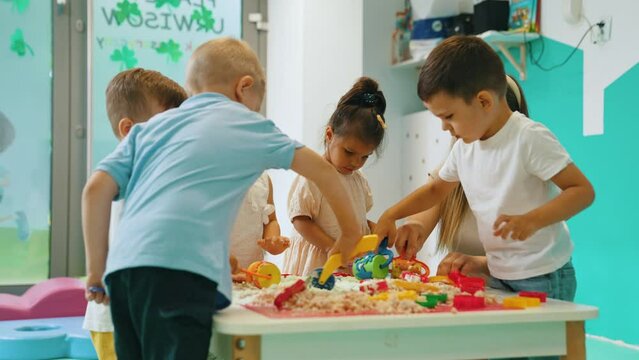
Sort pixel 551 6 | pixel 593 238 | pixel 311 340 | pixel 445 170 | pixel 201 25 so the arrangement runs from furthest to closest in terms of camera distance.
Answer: pixel 201 25, pixel 551 6, pixel 593 238, pixel 445 170, pixel 311 340

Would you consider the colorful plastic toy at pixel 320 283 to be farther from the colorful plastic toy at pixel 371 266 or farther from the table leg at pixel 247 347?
the table leg at pixel 247 347

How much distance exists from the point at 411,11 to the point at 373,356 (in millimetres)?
3463

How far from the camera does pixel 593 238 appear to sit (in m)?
3.35

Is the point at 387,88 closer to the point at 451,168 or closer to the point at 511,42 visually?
the point at 511,42

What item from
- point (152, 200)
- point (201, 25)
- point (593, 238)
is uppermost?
point (201, 25)

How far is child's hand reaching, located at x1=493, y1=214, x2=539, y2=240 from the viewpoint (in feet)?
4.99

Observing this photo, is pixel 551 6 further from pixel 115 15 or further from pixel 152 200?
pixel 152 200

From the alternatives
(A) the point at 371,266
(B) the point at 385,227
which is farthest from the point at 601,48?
(A) the point at 371,266

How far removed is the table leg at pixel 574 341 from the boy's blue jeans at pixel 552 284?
290 mm

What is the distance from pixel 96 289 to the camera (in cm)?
141

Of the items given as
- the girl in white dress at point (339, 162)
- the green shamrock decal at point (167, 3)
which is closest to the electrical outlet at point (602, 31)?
the girl in white dress at point (339, 162)

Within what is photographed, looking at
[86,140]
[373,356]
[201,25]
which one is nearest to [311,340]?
[373,356]

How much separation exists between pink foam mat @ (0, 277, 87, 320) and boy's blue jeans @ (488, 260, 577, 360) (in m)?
Result: 2.43

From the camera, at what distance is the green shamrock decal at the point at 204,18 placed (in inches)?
184
